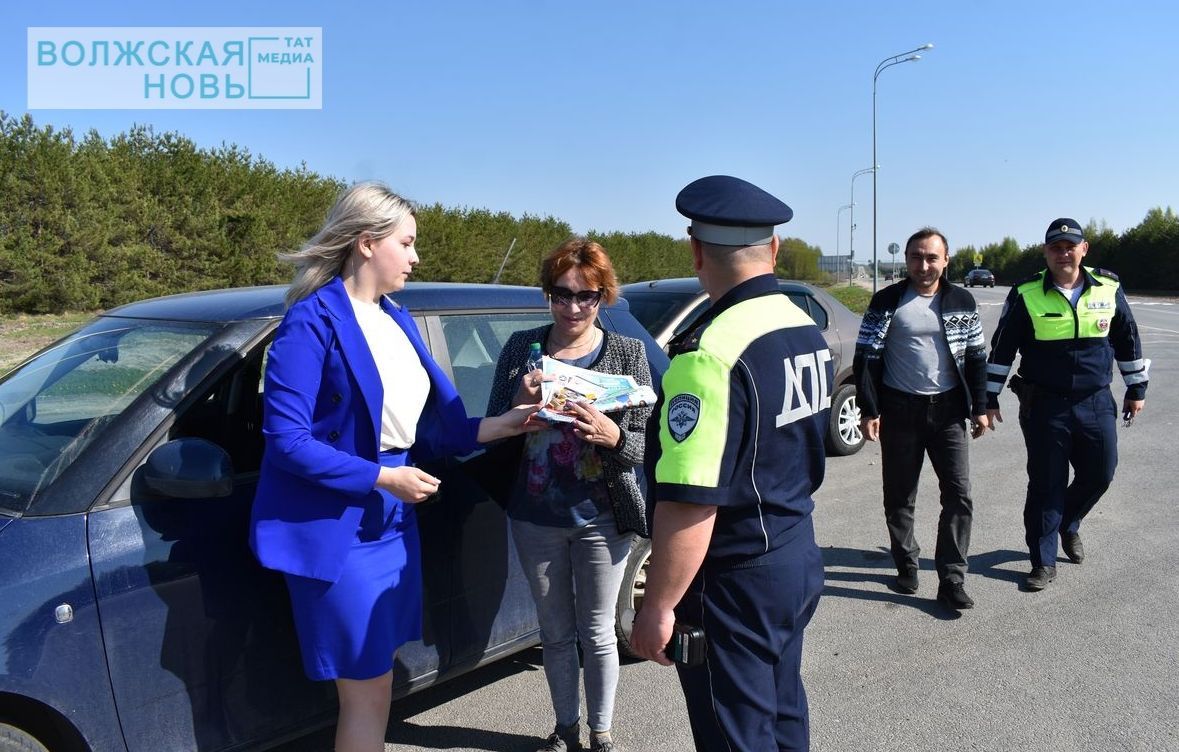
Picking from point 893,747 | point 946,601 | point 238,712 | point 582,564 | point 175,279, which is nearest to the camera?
point 238,712

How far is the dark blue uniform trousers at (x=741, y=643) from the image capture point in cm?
212

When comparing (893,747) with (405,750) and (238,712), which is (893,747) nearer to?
(405,750)

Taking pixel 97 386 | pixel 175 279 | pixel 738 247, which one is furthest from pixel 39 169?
pixel 738 247

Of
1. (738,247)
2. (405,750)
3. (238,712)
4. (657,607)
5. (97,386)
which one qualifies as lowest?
(405,750)

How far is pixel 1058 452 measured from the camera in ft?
16.0

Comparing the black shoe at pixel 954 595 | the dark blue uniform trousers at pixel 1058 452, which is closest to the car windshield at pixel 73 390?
the black shoe at pixel 954 595

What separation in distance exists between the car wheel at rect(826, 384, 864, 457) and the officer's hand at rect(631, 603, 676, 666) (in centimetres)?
611

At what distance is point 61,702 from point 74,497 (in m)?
0.52

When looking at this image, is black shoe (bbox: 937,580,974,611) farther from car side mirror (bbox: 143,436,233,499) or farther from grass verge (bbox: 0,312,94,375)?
grass verge (bbox: 0,312,94,375)

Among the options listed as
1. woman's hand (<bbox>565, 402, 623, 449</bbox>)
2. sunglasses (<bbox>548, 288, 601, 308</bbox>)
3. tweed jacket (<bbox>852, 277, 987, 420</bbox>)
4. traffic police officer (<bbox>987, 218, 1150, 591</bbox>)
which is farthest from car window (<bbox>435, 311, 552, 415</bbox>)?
traffic police officer (<bbox>987, 218, 1150, 591</bbox>)

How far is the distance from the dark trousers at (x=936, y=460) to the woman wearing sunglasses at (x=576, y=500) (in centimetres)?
214

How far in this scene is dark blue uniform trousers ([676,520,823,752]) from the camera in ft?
6.95

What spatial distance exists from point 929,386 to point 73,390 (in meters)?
3.91

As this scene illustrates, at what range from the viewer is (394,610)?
2541mm
